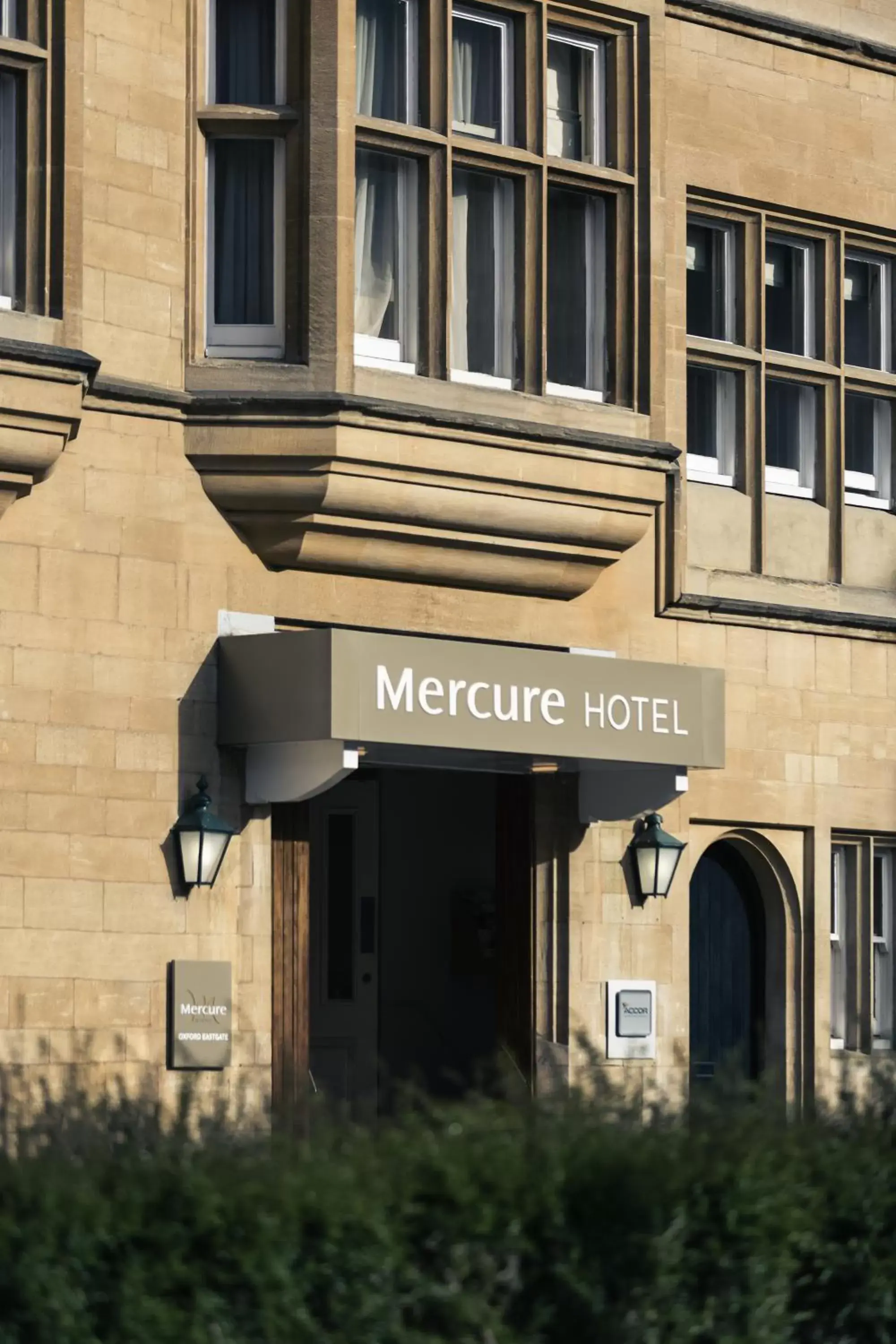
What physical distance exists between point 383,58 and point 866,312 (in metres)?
4.27

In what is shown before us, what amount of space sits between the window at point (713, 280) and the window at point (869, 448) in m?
1.11

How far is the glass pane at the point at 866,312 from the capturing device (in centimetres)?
1580

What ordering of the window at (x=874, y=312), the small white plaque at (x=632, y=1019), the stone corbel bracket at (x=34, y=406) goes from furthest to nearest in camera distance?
the window at (x=874, y=312) → the small white plaque at (x=632, y=1019) → the stone corbel bracket at (x=34, y=406)

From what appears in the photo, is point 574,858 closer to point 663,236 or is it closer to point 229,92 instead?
point 663,236

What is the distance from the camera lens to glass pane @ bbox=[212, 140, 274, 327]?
12.7 metres

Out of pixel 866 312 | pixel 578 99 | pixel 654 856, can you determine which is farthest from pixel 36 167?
pixel 866 312

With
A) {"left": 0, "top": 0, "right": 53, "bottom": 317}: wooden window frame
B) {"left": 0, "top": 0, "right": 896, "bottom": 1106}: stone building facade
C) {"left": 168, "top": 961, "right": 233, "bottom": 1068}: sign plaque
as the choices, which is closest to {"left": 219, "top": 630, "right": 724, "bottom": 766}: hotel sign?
{"left": 0, "top": 0, "right": 896, "bottom": 1106}: stone building facade

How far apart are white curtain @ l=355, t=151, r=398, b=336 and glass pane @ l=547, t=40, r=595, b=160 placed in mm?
1174

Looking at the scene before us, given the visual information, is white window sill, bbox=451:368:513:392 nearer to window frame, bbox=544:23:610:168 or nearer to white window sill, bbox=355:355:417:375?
white window sill, bbox=355:355:417:375


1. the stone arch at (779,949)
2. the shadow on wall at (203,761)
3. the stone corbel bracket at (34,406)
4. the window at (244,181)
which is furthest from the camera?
the stone arch at (779,949)

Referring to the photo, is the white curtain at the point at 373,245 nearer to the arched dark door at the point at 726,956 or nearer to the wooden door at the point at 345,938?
the arched dark door at the point at 726,956

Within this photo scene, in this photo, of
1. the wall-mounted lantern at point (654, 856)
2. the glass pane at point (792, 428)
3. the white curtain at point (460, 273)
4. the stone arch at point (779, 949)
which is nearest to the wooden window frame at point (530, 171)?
the white curtain at point (460, 273)

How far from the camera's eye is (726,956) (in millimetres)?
15219

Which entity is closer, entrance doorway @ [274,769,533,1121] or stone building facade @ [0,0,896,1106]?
stone building facade @ [0,0,896,1106]
